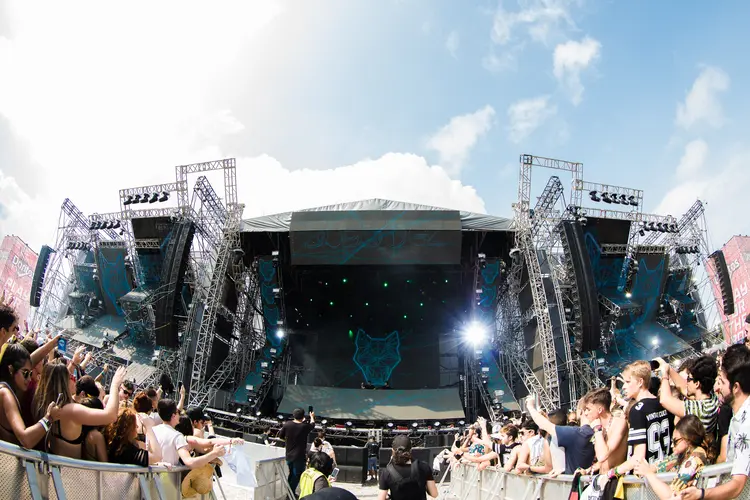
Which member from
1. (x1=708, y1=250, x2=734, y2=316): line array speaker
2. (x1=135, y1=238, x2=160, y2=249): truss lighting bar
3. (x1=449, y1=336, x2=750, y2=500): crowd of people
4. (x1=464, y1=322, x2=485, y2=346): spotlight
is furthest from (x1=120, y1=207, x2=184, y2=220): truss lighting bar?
(x1=708, y1=250, x2=734, y2=316): line array speaker

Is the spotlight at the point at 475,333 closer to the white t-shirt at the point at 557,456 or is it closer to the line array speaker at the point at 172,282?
the line array speaker at the point at 172,282

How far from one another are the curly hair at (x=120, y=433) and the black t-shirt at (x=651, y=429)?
3.51 meters

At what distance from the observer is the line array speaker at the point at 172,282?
19.4m

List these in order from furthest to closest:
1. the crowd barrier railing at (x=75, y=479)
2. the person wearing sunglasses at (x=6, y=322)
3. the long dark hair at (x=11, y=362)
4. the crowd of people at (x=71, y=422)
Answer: the person wearing sunglasses at (x=6, y=322) < the long dark hair at (x=11, y=362) < the crowd of people at (x=71, y=422) < the crowd barrier railing at (x=75, y=479)

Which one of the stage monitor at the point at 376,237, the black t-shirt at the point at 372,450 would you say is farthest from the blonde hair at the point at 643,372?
the stage monitor at the point at 376,237

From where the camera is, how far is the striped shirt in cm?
319

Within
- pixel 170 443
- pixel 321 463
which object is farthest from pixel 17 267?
pixel 321 463

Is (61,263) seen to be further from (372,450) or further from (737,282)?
(737,282)

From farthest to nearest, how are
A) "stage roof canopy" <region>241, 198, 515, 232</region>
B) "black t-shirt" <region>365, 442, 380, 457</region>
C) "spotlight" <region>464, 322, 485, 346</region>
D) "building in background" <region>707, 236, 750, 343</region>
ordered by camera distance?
"building in background" <region>707, 236, 750, 343</region> < "spotlight" <region>464, 322, 485, 346</region> < "stage roof canopy" <region>241, 198, 515, 232</region> < "black t-shirt" <region>365, 442, 380, 457</region>

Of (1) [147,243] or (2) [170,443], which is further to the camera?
(1) [147,243]

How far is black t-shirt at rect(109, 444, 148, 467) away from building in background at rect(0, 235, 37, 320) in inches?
1300

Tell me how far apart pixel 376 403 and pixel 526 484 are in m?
15.8

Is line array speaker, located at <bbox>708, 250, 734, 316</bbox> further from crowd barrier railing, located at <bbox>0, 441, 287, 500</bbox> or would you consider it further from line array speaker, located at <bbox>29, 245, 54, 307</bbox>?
line array speaker, located at <bbox>29, 245, 54, 307</bbox>

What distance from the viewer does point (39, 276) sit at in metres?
25.0
